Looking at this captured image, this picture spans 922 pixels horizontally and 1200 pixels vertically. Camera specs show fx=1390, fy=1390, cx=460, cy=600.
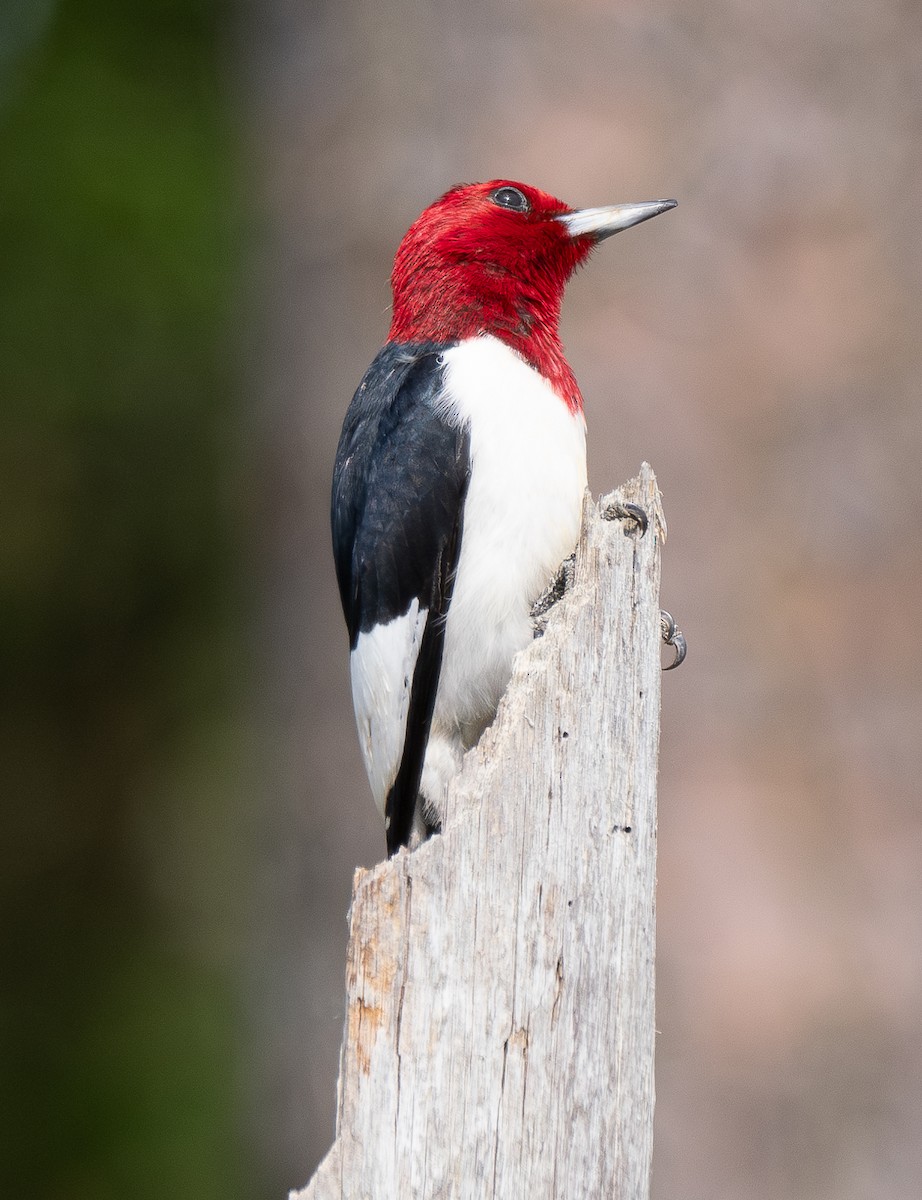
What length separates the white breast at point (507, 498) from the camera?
2385 mm

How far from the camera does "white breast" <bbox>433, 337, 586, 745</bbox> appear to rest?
2.38 m

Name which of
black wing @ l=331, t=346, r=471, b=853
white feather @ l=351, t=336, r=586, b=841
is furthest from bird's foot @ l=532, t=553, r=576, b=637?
black wing @ l=331, t=346, r=471, b=853

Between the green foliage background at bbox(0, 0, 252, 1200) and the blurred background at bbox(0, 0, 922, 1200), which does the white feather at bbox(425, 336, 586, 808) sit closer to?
the blurred background at bbox(0, 0, 922, 1200)

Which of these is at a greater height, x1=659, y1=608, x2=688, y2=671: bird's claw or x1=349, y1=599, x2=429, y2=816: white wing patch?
x1=659, y1=608, x2=688, y2=671: bird's claw

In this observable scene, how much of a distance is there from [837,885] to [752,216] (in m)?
1.46

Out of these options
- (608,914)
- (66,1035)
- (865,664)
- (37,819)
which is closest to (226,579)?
(37,819)

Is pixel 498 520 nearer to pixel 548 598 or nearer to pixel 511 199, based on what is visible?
pixel 548 598

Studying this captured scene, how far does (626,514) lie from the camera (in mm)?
1936

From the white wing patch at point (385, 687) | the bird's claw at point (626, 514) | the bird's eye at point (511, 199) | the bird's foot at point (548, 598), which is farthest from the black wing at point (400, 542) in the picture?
the bird's claw at point (626, 514)

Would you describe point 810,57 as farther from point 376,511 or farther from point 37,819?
point 37,819

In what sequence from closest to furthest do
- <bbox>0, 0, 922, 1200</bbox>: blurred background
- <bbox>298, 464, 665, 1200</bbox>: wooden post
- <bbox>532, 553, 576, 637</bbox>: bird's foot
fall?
<bbox>298, 464, 665, 1200</bbox>: wooden post → <bbox>532, 553, 576, 637</bbox>: bird's foot → <bbox>0, 0, 922, 1200</bbox>: blurred background

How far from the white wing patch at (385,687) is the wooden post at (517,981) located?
770 millimetres

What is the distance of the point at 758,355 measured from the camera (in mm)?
3086

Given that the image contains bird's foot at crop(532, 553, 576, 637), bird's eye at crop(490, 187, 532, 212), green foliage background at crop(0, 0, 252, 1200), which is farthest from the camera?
green foliage background at crop(0, 0, 252, 1200)
